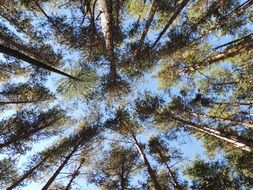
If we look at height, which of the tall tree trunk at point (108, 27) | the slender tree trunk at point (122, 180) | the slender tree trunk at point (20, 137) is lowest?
the slender tree trunk at point (122, 180)

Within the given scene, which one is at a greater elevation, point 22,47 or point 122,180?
point 22,47

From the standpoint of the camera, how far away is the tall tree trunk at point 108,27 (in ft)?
38.3

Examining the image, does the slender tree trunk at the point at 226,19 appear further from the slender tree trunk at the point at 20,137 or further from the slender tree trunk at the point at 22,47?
the slender tree trunk at the point at 20,137

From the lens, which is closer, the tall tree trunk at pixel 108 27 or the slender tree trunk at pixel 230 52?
the slender tree trunk at pixel 230 52

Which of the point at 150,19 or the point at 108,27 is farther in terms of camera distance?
the point at 150,19

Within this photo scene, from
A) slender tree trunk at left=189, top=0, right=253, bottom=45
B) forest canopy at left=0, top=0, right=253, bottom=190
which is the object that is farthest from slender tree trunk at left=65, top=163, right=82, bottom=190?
slender tree trunk at left=189, top=0, right=253, bottom=45

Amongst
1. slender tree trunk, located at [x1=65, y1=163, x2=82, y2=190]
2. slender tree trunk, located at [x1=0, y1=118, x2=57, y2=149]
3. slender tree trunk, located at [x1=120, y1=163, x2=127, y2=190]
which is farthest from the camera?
slender tree trunk, located at [x1=65, y1=163, x2=82, y2=190]

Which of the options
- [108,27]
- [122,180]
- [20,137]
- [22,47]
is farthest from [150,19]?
[20,137]

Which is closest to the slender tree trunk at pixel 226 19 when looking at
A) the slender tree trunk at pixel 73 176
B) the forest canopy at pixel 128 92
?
the forest canopy at pixel 128 92

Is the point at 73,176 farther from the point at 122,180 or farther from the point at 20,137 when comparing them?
the point at 20,137

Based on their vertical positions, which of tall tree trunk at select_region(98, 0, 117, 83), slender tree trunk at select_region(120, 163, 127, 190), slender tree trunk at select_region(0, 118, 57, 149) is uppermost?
→ tall tree trunk at select_region(98, 0, 117, 83)

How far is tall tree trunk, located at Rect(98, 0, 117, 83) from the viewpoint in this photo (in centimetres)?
1166

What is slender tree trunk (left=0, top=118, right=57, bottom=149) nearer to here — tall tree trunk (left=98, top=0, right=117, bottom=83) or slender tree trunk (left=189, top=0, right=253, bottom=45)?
tall tree trunk (left=98, top=0, right=117, bottom=83)

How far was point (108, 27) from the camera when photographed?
1245 centimetres
